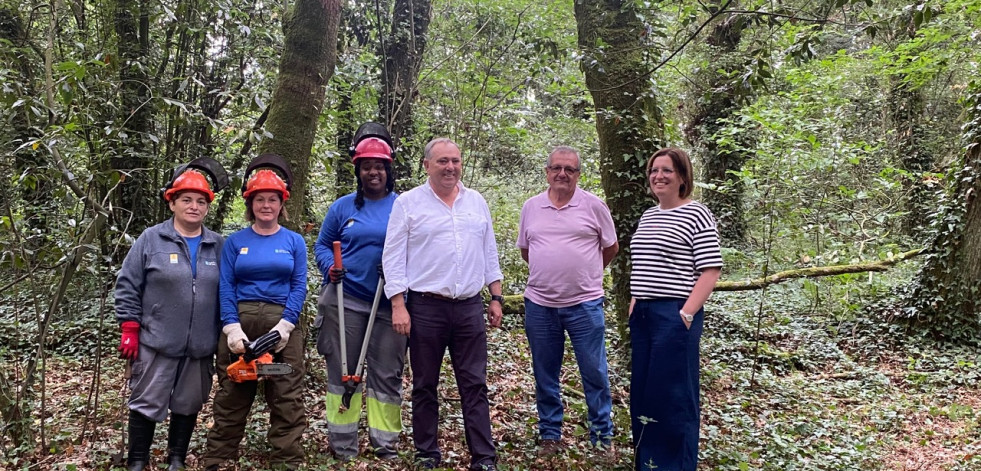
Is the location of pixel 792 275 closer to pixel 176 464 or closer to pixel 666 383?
pixel 666 383

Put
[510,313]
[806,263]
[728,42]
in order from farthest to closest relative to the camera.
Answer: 1. [728,42]
2. [806,263]
3. [510,313]

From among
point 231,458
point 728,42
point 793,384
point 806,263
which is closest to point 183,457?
point 231,458

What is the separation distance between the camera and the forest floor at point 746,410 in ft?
14.5

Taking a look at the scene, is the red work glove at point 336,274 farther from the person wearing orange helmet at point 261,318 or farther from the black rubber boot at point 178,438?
the black rubber boot at point 178,438

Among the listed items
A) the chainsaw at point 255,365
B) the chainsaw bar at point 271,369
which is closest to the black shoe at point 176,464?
the chainsaw at point 255,365

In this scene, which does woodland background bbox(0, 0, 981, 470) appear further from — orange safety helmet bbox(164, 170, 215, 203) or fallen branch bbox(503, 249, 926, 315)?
orange safety helmet bbox(164, 170, 215, 203)

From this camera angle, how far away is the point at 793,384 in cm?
713

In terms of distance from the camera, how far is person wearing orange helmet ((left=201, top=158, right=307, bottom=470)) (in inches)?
154

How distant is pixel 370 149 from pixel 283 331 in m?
1.34

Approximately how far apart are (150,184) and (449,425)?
13.1 feet

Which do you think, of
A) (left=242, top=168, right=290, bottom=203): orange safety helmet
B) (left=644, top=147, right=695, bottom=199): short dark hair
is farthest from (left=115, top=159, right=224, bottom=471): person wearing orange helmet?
(left=644, top=147, right=695, bottom=199): short dark hair

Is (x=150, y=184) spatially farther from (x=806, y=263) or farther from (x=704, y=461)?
(x=806, y=263)

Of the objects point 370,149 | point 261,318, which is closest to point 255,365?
point 261,318

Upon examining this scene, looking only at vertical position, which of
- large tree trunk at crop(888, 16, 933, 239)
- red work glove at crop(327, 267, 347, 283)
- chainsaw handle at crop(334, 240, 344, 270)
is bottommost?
red work glove at crop(327, 267, 347, 283)
